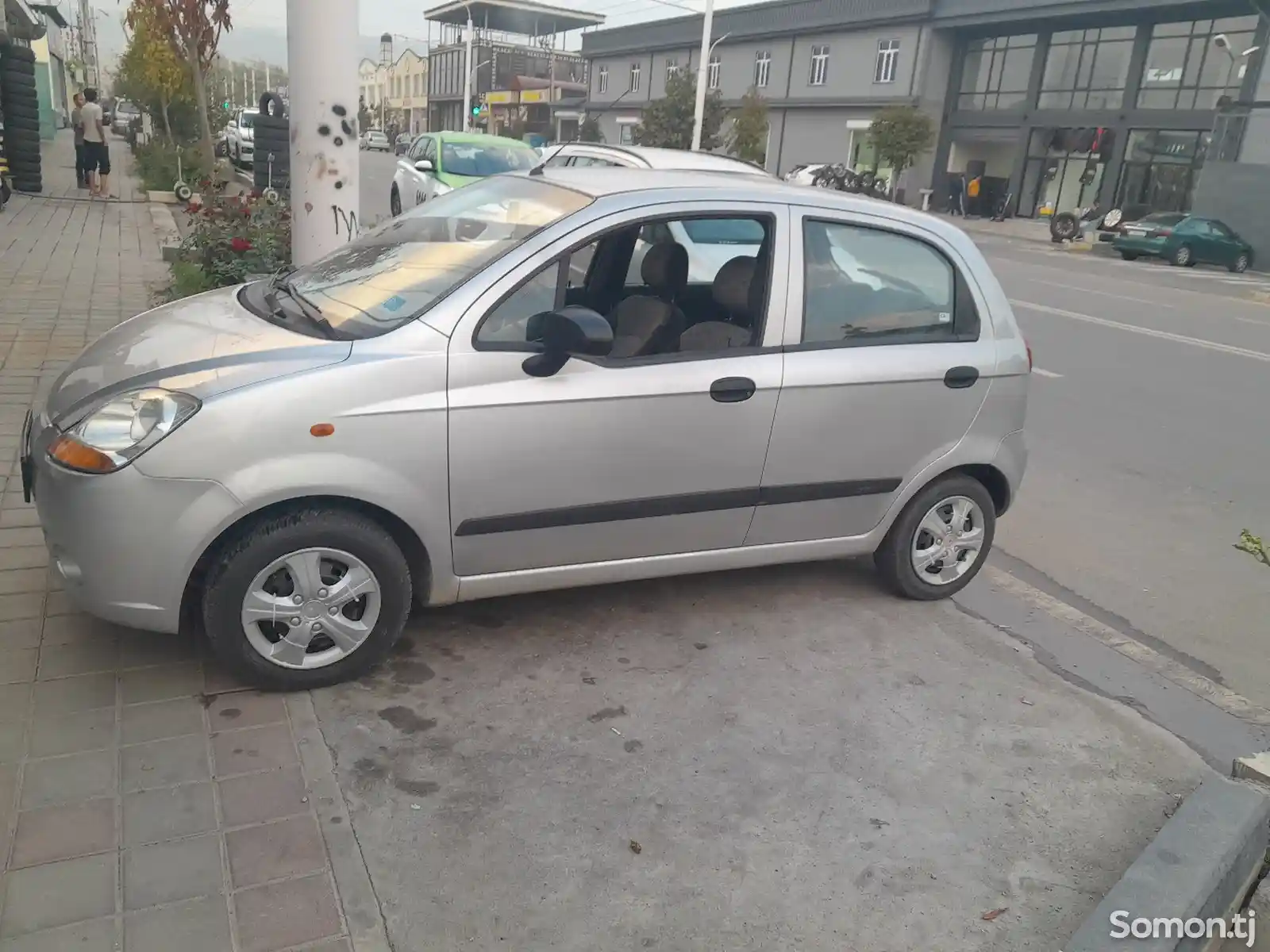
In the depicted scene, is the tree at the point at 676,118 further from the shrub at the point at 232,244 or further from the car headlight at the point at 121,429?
the car headlight at the point at 121,429

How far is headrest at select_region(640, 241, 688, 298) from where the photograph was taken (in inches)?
181

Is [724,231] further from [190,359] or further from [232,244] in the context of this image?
[232,244]

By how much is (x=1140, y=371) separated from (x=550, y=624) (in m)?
8.62

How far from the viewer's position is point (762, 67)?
173 feet

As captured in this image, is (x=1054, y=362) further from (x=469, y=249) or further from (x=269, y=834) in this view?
(x=269, y=834)

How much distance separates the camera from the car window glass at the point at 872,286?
415cm

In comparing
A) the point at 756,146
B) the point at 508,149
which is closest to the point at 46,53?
the point at 756,146

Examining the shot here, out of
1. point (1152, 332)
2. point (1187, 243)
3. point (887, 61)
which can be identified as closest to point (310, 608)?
point (1152, 332)

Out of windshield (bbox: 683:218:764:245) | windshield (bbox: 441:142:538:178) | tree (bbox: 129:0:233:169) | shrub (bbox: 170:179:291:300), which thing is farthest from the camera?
tree (bbox: 129:0:233:169)

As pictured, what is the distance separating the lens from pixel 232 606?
3334 mm

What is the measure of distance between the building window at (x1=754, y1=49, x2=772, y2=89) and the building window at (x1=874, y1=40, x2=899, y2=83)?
7415mm

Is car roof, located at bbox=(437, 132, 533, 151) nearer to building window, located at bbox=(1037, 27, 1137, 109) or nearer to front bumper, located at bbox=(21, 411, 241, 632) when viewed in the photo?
front bumper, located at bbox=(21, 411, 241, 632)

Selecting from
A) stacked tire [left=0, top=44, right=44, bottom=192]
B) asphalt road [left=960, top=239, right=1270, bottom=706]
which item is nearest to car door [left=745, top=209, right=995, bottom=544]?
asphalt road [left=960, top=239, right=1270, bottom=706]

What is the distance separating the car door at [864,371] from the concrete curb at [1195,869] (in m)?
1.68
